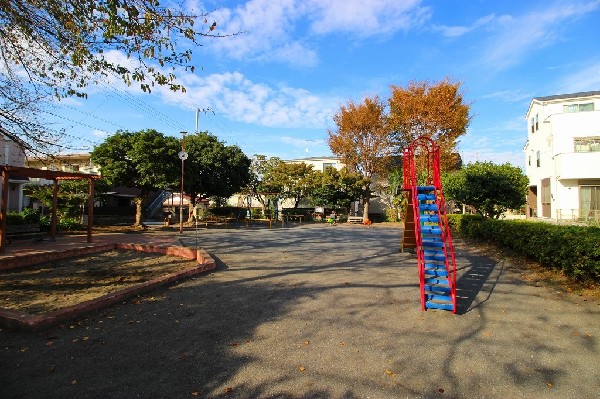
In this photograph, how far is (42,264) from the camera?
8234mm

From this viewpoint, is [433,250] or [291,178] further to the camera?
[291,178]

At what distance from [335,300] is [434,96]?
83.2ft

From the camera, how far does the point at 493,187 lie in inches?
549

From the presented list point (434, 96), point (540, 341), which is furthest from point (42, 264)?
point (434, 96)

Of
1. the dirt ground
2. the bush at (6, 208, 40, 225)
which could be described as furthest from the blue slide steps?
the bush at (6, 208, 40, 225)

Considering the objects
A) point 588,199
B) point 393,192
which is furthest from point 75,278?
point 588,199

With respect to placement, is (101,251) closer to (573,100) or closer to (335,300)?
(335,300)

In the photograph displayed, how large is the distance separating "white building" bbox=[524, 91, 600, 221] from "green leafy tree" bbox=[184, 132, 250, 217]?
69.7 feet

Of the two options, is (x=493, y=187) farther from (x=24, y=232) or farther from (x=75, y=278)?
(x=24, y=232)

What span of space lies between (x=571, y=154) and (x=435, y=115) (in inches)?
356

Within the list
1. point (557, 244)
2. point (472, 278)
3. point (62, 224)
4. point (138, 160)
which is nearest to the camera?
point (557, 244)

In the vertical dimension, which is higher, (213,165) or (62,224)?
(213,165)

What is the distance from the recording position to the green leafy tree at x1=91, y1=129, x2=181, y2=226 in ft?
55.7

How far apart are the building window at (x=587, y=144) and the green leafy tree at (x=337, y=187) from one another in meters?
14.0
